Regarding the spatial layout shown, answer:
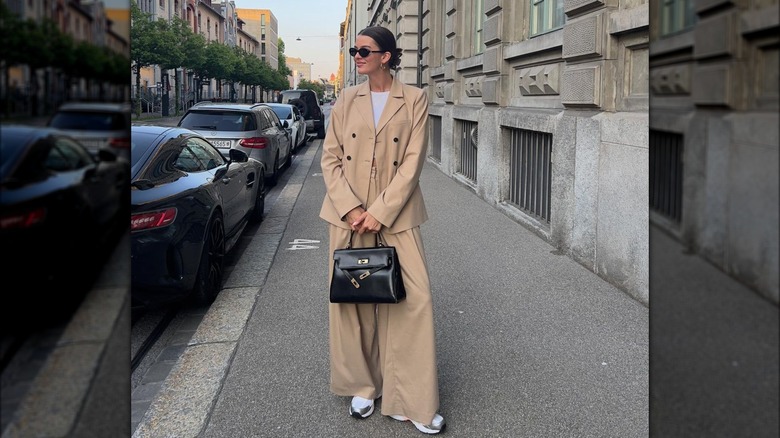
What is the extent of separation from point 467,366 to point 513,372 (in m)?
0.27

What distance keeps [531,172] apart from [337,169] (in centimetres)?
619

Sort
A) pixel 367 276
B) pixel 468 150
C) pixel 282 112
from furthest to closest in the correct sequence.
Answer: pixel 282 112 < pixel 468 150 < pixel 367 276

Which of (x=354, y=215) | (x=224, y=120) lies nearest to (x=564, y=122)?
(x=354, y=215)

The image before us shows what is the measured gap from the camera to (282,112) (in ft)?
75.3

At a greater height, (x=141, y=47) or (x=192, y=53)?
(x=192, y=53)

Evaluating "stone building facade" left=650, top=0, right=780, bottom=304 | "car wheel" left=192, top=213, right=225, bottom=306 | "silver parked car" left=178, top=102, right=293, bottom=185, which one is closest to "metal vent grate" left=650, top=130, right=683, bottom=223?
"stone building facade" left=650, top=0, right=780, bottom=304

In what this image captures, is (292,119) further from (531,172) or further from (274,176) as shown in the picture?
(531,172)

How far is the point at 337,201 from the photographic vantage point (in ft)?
10.3

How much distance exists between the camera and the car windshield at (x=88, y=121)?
703 mm

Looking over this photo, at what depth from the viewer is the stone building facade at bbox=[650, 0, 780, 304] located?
57 cm

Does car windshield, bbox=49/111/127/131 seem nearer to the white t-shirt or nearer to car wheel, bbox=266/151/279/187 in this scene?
the white t-shirt

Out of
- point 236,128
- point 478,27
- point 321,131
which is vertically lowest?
point 236,128

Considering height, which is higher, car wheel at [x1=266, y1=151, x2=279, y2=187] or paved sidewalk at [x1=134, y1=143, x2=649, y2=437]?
car wheel at [x1=266, y1=151, x2=279, y2=187]

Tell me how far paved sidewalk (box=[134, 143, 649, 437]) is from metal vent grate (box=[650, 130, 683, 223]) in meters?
2.66
